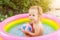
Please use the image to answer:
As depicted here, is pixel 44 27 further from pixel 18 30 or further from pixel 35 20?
pixel 35 20

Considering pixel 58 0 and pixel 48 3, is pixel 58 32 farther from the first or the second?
pixel 58 0

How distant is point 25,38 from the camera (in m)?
2.47

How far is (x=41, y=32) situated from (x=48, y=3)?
5.89 feet

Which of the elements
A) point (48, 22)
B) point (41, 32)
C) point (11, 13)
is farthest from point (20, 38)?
point (11, 13)

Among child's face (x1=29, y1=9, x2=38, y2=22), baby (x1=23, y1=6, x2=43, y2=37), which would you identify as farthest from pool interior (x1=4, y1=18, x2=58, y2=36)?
child's face (x1=29, y1=9, x2=38, y2=22)

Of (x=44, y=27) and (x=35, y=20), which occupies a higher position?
(x=35, y=20)

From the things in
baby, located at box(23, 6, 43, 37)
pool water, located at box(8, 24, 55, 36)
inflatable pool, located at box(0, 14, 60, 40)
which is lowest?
pool water, located at box(8, 24, 55, 36)

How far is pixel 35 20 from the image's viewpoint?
100.0 inches

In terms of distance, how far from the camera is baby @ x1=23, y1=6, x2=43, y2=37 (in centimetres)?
251

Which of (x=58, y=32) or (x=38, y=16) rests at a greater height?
(x=38, y=16)

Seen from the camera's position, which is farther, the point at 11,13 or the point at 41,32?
the point at 11,13

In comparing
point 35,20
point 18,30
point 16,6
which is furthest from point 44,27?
point 16,6

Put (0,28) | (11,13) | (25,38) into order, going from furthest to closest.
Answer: (11,13) → (0,28) → (25,38)

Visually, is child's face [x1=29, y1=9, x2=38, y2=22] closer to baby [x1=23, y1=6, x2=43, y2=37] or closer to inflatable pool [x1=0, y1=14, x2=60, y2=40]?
baby [x1=23, y1=6, x2=43, y2=37]
